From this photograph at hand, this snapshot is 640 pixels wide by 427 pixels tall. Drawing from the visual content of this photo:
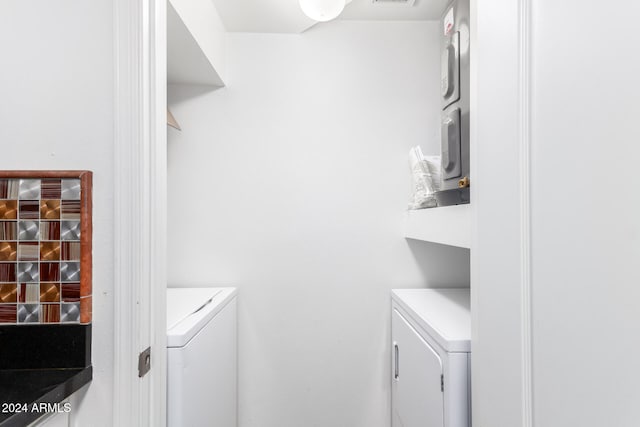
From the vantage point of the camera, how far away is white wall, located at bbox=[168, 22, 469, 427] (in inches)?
66.1

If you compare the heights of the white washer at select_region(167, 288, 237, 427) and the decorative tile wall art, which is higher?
the decorative tile wall art

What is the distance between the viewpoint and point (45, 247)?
703 mm

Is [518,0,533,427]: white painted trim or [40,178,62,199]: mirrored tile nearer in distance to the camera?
[518,0,533,427]: white painted trim

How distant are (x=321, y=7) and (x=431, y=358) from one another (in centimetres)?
142

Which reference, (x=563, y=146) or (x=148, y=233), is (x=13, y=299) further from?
(x=563, y=146)

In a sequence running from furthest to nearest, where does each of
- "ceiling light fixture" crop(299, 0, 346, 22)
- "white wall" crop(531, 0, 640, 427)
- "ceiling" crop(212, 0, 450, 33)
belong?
"ceiling" crop(212, 0, 450, 33)
"ceiling light fixture" crop(299, 0, 346, 22)
"white wall" crop(531, 0, 640, 427)

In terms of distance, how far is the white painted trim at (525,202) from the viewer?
21.5 inches

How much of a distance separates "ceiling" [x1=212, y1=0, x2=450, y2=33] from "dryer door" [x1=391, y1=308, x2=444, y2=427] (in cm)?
146

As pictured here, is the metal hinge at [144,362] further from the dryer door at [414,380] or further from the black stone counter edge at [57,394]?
the dryer door at [414,380]

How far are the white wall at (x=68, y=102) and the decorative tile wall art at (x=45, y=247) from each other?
0.08ft

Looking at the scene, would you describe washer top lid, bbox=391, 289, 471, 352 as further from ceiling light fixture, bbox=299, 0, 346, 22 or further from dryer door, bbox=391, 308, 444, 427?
ceiling light fixture, bbox=299, 0, 346, 22

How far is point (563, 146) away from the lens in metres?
0.48

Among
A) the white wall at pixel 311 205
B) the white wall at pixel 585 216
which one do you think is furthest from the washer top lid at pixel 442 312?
the white wall at pixel 585 216

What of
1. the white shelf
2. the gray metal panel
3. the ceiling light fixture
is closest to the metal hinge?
the white shelf
